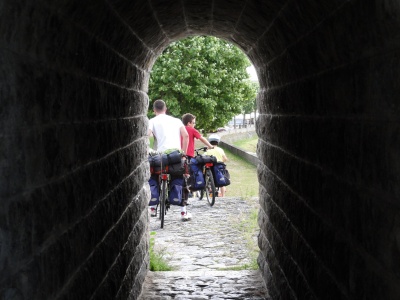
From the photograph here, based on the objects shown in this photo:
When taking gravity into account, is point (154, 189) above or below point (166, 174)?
below

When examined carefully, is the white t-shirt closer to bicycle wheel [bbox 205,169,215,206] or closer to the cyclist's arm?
the cyclist's arm

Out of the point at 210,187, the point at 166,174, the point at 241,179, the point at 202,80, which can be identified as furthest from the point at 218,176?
the point at 202,80

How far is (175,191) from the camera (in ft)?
34.8

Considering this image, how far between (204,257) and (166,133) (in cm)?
252

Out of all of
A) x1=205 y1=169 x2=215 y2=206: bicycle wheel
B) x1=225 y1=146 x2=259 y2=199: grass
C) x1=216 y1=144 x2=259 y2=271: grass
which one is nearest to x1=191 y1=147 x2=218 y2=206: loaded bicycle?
x1=205 y1=169 x2=215 y2=206: bicycle wheel

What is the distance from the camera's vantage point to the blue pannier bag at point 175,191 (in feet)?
34.8

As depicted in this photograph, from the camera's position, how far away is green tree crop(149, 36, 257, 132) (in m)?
31.6

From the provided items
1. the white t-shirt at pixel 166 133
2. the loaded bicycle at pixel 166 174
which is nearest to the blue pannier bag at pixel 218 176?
the loaded bicycle at pixel 166 174

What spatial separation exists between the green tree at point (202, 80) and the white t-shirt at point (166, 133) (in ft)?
67.8

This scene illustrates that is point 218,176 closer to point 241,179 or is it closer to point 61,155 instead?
point 241,179

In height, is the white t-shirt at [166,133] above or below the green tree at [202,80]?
below

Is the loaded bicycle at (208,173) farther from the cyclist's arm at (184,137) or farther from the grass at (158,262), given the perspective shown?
the grass at (158,262)

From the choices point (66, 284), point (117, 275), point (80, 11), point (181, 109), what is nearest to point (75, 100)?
point (80, 11)

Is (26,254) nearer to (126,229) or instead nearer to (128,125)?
(126,229)
